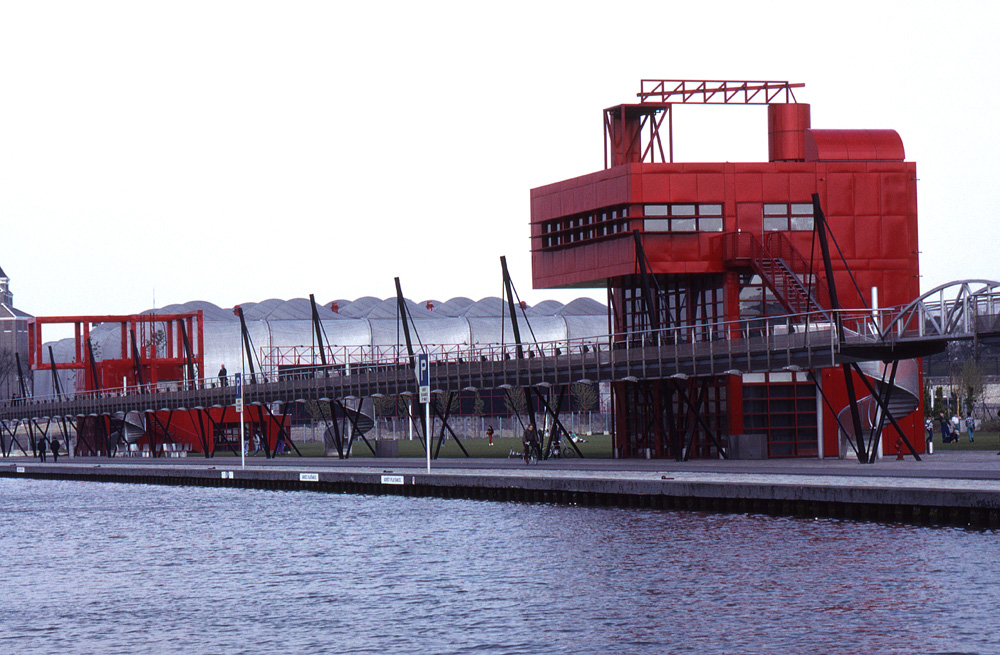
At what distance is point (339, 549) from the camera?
40.0 meters

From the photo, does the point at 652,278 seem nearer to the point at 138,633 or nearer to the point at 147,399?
the point at 138,633

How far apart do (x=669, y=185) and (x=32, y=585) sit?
38.4 metres

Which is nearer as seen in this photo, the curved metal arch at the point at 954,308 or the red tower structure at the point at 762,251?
the curved metal arch at the point at 954,308

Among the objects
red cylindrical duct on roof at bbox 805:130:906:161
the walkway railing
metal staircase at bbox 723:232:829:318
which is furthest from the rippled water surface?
red cylindrical duct on roof at bbox 805:130:906:161

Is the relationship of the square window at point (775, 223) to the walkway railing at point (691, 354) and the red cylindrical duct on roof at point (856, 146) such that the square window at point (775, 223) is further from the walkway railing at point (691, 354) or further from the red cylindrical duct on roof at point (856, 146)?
the walkway railing at point (691, 354)

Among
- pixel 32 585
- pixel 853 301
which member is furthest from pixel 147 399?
pixel 32 585

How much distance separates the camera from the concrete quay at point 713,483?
36312 millimetres

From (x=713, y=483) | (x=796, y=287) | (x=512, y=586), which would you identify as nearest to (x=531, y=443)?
(x=796, y=287)

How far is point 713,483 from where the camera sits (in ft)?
138

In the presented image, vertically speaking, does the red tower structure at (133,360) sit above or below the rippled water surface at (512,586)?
above

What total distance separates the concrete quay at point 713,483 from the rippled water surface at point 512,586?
0.74 meters

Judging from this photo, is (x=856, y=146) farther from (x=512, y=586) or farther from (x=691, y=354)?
(x=512, y=586)

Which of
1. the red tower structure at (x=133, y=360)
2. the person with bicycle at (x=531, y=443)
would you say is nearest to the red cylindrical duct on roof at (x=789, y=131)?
the person with bicycle at (x=531, y=443)

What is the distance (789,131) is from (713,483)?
104ft
